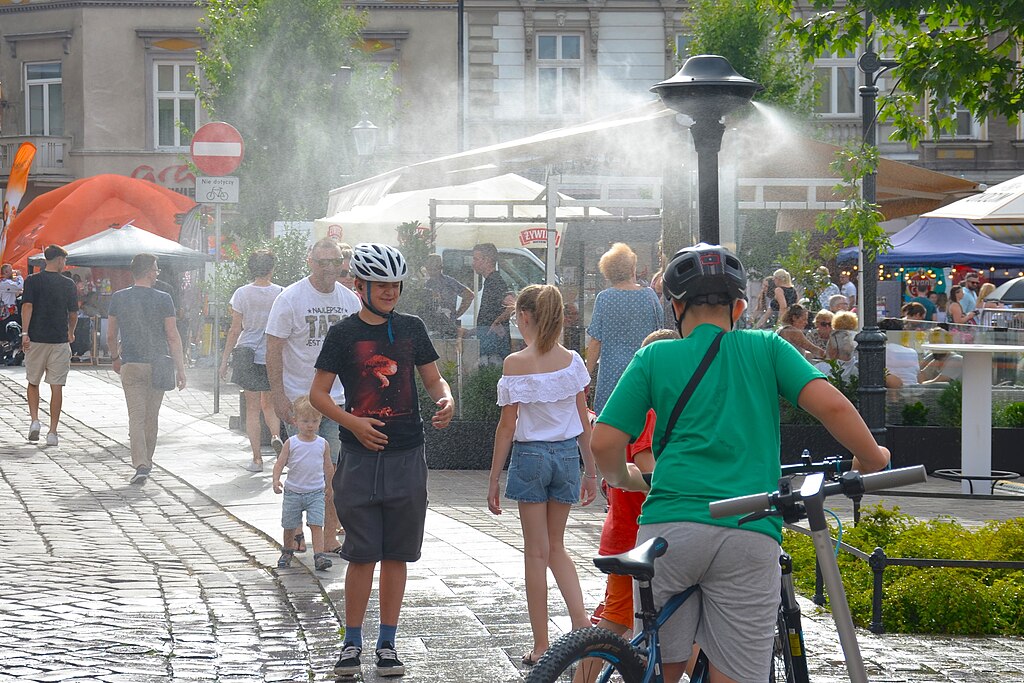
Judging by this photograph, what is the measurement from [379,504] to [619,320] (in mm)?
3250

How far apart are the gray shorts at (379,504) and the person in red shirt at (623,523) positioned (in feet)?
2.79

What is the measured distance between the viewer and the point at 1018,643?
670 cm

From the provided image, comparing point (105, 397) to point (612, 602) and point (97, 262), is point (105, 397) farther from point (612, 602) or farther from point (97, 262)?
point (612, 602)

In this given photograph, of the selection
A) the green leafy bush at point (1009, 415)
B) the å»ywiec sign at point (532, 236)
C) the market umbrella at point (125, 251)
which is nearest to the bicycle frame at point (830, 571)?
the green leafy bush at point (1009, 415)

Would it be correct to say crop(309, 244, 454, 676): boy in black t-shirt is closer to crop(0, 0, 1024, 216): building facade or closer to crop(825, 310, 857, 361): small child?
crop(825, 310, 857, 361): small child

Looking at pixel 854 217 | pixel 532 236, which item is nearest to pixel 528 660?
pixel 854 217

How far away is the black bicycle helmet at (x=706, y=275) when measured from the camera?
154 inches

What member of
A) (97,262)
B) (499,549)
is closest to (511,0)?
(97,262)

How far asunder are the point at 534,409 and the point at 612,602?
3.88 feet

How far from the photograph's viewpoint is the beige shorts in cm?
1498

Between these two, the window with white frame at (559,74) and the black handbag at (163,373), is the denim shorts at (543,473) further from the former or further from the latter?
the window with white frame at (559,74)

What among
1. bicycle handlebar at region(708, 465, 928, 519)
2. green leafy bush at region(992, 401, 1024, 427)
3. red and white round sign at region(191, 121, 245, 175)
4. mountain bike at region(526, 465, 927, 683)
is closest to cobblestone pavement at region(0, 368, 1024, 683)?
green leafy bush at region(992, 401, 1024, 427)

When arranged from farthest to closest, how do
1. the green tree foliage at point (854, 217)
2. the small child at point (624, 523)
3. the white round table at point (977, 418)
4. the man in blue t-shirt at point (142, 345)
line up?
the man in blue t-shirt at point (142, 345) < the white round table at point (977, 418) < the green tree foliage at point (854, 217) < the small child at point (624, 523)

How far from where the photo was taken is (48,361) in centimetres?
1500
